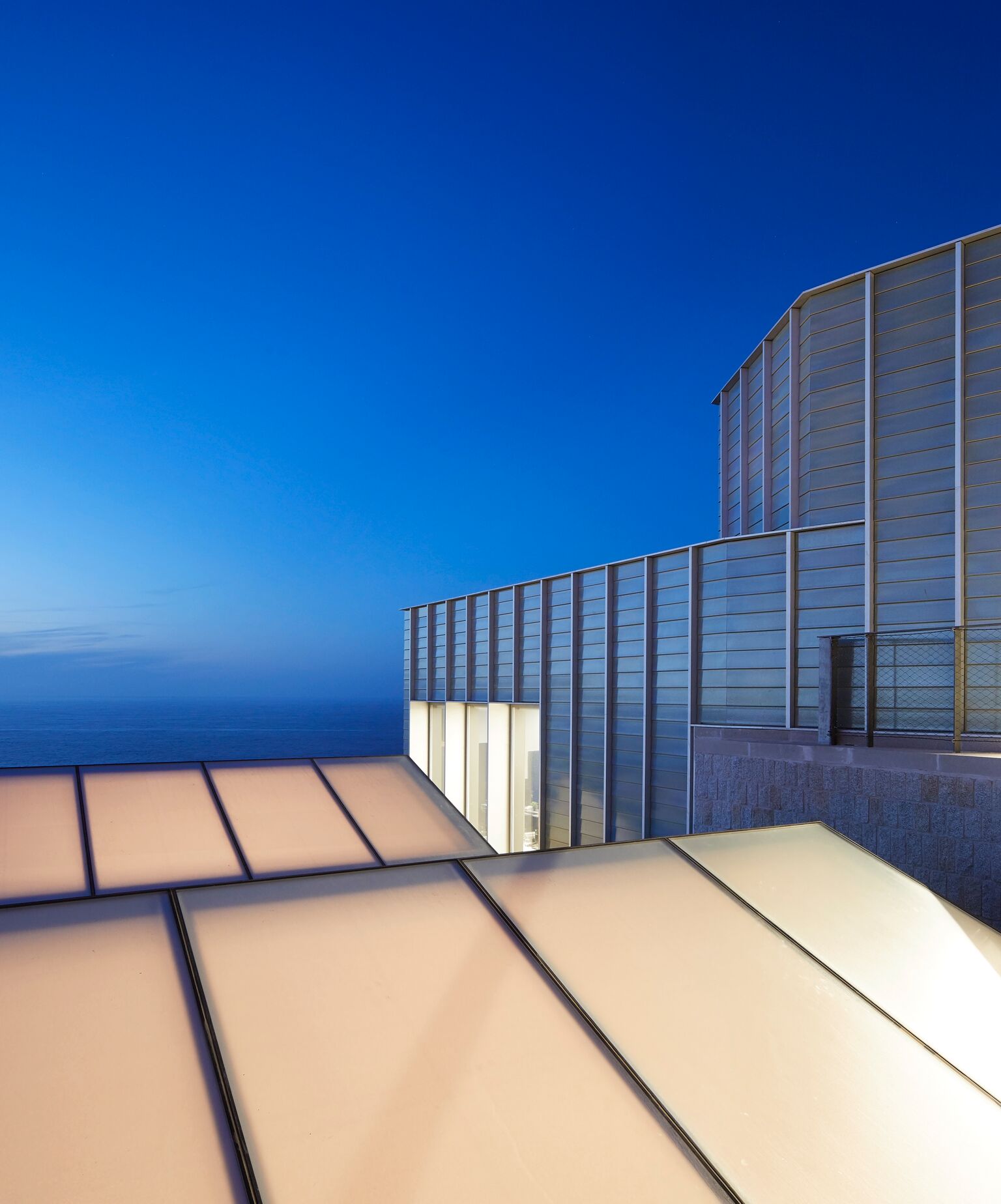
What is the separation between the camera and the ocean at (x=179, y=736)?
96.6 meters

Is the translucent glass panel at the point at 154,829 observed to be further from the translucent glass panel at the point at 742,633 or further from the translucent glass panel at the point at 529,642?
the translucent glass panel at the point at 529,642

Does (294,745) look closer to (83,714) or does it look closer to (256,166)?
(256,166)

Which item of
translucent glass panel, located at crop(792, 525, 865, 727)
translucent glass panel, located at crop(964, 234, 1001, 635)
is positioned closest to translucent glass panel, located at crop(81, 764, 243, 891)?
translucent glass panel, located at crop(792, 525, 865, 727)

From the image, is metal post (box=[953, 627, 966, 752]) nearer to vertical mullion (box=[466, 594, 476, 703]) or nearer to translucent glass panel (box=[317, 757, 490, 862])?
translucent glass panel (box=[317, 757, 490, 862])

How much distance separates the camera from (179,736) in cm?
12112

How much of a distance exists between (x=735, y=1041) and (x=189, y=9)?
32.1 m

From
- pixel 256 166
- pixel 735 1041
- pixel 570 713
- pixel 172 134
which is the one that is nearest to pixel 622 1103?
pixel 735 1041

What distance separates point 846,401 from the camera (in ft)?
51.3

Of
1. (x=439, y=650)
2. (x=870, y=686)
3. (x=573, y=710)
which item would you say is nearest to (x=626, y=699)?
(x=573, y=710)

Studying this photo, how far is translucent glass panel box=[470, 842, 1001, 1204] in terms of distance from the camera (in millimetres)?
3287

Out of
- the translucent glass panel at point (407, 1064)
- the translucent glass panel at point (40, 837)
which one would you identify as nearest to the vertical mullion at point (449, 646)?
the translucent glass panel at point (40, 837)

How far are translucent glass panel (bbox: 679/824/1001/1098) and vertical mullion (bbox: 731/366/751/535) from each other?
14262 mm

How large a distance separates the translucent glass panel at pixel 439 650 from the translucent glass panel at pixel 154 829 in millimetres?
17818

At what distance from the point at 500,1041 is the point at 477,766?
2343 centimetres
